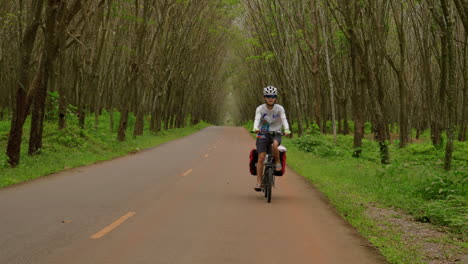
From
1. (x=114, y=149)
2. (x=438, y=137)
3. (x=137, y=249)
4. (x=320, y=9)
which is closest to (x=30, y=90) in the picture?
(x=114, y=149)

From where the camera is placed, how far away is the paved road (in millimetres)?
5523

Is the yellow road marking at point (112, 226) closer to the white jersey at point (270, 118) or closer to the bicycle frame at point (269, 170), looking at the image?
the bicycle frame at point (269, 170)

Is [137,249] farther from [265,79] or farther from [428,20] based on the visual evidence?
[265,79]

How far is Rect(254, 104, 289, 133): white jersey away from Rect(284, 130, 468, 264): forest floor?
202cm

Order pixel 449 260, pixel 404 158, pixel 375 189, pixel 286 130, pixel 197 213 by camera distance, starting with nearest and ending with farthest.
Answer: pixel 449 260 < pixel 197 213 < pixel 286 130 < pixel 375 189 < pixel 404 158

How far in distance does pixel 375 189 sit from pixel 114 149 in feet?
46.8

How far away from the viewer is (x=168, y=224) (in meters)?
7.16

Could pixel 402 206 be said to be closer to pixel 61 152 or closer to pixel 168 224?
pixel 168 224

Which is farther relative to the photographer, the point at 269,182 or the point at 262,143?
the point at 262,143

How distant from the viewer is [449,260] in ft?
18.3

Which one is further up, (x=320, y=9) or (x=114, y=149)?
(x=320, y=9)

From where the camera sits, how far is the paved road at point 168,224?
18.1 feet

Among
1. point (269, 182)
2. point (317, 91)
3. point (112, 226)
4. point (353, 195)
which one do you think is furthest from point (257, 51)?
point (112, 226)

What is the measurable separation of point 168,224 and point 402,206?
4.70 metres
